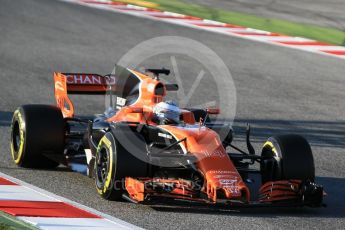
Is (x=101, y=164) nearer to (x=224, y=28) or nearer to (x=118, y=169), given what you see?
(x=118, y=169)

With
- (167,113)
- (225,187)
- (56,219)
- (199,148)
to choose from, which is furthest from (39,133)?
(225,187)

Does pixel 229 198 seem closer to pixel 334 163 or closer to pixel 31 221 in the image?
pixel 31 221

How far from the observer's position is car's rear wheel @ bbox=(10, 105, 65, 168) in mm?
11281

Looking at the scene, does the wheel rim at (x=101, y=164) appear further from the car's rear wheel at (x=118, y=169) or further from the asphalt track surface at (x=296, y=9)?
the asphalt track surface at (x=296, y=9)

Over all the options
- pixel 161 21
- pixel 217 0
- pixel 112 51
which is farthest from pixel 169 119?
pixel 217 0

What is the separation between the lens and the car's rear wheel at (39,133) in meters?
11.3

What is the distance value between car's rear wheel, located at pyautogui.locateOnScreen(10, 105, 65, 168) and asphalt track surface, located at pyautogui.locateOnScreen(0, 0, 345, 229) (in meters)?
0.22

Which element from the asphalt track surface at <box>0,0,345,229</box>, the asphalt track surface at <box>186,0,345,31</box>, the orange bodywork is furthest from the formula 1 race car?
the asphalt track surface at <box>186,0,345,31</box>

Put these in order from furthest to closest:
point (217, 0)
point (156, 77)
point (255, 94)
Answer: point (217, 0) → point (255, 94) → point (156, 77)

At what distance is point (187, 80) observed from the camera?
18.7 metres

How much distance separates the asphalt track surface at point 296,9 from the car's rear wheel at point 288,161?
1281 centimetres

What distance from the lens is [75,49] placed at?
20.9m

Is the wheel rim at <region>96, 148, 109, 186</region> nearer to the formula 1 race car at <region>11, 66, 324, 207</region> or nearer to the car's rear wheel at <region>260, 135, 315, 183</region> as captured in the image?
the formula 1 race car at <region>11, 66, 324, 207</region>

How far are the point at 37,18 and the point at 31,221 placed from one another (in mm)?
15147
